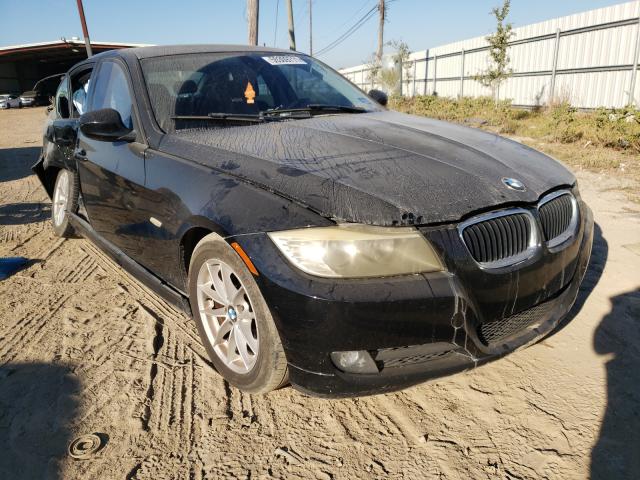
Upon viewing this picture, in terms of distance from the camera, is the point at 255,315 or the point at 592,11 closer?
the point at 255,315

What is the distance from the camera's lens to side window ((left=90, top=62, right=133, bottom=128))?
2.89 metres

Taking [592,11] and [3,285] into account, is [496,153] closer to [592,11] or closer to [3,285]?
[3,285]

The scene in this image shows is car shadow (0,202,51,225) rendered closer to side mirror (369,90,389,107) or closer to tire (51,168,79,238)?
tire (51,168,79,238)

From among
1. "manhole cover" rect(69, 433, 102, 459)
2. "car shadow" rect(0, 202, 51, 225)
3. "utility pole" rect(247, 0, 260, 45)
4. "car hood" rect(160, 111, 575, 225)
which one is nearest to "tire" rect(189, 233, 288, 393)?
"car hood" rect(160, 111, 575, 225)

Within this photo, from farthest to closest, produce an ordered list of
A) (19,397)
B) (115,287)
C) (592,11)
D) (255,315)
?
(592,11) → (115,287) → (19,397) → (255,315)

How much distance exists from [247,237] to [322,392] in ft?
2.16

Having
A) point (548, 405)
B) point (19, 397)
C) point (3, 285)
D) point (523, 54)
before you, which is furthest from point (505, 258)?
point (523, 54)

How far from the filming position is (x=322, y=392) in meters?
1.80

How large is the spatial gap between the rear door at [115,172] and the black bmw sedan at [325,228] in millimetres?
19

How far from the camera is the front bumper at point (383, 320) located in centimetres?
168

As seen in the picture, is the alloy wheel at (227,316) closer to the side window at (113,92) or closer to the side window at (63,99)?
the side window at (113,92)

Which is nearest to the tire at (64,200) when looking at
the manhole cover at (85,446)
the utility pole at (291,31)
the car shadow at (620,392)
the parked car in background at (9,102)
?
the manhole cover at (85,446)

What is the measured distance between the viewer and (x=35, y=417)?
2109 mm

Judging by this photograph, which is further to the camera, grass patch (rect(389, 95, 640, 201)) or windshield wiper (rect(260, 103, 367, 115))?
grass patch (rect(389, 95, 640, 201))
